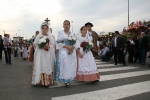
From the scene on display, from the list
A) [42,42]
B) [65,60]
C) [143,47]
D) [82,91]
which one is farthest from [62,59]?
[143,47]

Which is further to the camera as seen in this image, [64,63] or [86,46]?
[86,46]

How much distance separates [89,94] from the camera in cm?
430

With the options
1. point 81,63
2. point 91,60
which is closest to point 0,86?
point 81,63

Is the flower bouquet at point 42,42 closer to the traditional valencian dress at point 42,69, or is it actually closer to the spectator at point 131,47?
the traditional valencian dress at point 42,69

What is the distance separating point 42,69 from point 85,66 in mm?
1394

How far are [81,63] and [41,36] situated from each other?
1566 millimetres

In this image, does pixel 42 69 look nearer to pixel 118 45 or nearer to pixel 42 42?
pixel 42 42

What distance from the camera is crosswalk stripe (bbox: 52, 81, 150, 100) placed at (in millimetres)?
4023

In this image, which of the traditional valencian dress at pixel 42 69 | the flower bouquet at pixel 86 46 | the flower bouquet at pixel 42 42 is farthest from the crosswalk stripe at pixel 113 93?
the flower bouquet at pixel 42 42

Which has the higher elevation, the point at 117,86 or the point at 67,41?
the point at 67,41

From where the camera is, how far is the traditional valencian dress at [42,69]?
5069 millimetres

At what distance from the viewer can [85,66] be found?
218 inches

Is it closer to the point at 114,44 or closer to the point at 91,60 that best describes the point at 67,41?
the point at 91,60

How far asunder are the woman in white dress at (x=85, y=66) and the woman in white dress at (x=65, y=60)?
356 millimetres
